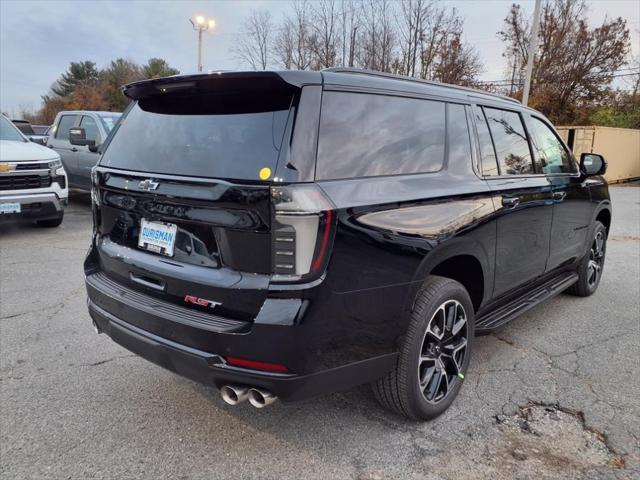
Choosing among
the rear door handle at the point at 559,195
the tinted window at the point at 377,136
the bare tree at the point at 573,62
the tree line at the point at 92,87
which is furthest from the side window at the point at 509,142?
the tree line at the point at 92,87

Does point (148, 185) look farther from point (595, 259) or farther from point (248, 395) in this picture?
point (595, 259)

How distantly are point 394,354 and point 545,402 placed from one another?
1253 mm

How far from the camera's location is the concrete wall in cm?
1750

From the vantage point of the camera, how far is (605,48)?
26.2 meters

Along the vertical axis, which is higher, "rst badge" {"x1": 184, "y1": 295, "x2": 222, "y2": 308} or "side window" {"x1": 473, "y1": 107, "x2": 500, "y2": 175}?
"side window" {"x1": 473, "y1": 107, "x2": 500, "y2": 175}

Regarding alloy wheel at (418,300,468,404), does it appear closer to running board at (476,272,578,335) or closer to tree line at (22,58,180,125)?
running board at (476,272,578,335)

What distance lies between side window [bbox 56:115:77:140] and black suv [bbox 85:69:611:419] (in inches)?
349

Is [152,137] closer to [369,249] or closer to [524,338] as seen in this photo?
[369,249]

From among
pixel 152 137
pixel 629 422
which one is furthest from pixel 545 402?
pixel 152 137

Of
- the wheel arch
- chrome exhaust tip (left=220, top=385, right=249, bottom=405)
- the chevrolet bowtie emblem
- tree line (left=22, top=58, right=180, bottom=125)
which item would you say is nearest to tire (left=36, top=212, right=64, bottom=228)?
the chevrolet bowtie emblem

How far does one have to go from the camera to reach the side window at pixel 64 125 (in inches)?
416

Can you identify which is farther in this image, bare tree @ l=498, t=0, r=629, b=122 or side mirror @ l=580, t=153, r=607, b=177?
bare tree @ l=498, t=0, r=629, b=122

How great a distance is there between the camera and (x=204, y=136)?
7.84 feet

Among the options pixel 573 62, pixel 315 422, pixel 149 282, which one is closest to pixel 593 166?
pixel 315 422
